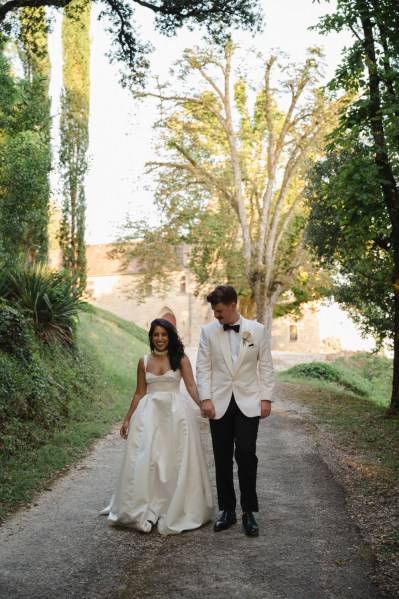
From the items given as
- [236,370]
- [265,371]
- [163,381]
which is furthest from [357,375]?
[236,370]

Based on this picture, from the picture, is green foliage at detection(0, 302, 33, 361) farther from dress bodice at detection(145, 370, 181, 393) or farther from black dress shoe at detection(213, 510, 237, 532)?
black dress shoe at detection(213, 510, 237, 532)

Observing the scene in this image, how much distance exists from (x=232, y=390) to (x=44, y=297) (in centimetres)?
917

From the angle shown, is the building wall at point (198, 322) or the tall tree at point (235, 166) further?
the building wall at point (198, 322)

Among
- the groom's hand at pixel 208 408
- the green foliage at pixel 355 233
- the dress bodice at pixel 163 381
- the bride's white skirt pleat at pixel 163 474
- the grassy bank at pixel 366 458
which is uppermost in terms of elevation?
the green foliage at pixel 355 233

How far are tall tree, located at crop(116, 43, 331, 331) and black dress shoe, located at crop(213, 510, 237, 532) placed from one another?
2058 cm

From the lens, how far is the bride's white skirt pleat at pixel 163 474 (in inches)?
224

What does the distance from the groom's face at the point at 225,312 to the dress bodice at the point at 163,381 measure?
0.77 m

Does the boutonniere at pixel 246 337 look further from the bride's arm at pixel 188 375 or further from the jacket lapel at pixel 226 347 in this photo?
the bride's arm at pixel 188 375

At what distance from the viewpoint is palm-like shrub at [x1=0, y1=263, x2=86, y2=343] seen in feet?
45.9

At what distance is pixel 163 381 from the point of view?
6184 millimetres

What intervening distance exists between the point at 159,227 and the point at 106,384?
14.7m

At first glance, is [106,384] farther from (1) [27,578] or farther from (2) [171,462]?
(1) [27,578]

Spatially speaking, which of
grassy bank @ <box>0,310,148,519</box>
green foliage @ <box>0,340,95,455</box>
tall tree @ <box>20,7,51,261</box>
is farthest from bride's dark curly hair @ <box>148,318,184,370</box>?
tall tree @ <box>20,7,51,261</box>

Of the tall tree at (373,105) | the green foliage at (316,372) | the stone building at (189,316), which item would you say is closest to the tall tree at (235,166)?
the green foliage at (316,372)
